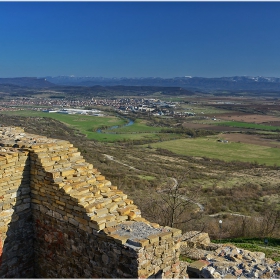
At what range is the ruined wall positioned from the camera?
5.92 metres

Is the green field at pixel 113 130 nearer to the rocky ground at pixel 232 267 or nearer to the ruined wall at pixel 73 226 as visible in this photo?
the ruined wall at pixel 73 226

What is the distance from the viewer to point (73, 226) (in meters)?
6.66

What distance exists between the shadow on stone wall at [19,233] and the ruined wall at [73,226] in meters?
0.02

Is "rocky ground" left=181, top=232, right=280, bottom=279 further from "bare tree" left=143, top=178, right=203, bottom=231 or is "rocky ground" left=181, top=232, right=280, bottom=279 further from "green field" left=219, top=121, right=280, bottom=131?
"green field" left=219, top=121, right=280, bottom=131

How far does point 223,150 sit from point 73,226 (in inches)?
2007

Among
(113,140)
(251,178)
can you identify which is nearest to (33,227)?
(251,178)

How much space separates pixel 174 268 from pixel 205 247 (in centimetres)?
463

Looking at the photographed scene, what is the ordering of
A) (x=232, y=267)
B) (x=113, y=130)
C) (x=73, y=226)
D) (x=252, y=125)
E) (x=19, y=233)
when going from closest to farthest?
(x=232, y=267)
(x=73, y=226)
(x=19, y=233)
(x=113, y=130)
(x=252, y=125)

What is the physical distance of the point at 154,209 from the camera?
17312 mm

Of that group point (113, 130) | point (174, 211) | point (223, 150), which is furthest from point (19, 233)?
point (113, 130)

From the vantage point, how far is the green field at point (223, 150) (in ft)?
163

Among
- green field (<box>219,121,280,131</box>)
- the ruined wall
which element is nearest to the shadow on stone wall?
the ruined wall

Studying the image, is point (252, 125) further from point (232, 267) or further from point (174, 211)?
point (232, 267)

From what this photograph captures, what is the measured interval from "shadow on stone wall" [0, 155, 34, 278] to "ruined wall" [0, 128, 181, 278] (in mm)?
21
